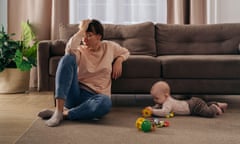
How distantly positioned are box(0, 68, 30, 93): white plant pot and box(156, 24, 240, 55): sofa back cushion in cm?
153

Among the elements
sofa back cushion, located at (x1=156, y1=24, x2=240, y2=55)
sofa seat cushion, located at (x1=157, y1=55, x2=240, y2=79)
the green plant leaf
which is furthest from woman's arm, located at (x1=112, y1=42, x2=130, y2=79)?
the green plant leaf

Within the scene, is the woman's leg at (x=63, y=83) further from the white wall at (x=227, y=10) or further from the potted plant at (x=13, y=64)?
the white wall at (x=227, y=10)

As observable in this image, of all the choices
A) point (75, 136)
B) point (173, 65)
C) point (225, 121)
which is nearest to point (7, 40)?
point (173, 65)

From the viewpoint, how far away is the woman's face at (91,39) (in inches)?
98.9

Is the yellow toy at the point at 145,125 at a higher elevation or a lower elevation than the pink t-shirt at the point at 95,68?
lower

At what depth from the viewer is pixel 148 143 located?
1.86 m

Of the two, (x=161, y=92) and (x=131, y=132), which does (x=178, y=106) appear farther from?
(x=131, y=132)

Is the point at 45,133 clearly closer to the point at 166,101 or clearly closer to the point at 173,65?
the point at 166,101

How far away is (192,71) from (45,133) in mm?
1381

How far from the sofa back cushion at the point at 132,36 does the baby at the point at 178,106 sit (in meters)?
0.88

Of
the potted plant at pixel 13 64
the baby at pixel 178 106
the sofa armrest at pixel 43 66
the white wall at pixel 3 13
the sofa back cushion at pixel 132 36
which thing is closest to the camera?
the baby at pixel 178 106

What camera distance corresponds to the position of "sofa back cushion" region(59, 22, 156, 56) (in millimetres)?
3504

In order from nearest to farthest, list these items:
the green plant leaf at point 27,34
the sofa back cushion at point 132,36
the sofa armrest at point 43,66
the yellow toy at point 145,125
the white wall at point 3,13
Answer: the yellow toy at point 145,125
the sofa armrest at point 43,66
the sofa back cushion at point 132,36
the green plant leaf at point 27,34
the white wall at point 3,13

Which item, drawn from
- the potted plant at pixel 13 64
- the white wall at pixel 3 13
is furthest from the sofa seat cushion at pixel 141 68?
the white wall at pixel 3 13
